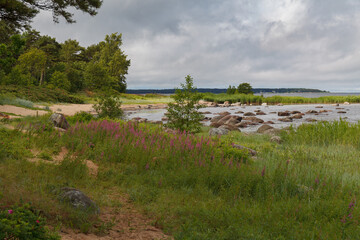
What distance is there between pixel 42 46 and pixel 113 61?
16047 mm

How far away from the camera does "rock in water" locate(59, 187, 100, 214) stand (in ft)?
13.9

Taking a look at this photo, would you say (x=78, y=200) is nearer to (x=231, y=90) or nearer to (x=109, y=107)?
(x=109, y=107)

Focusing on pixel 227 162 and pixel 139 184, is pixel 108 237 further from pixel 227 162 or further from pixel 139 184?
pixel 227 162

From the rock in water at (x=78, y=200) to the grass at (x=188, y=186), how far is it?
19 cm

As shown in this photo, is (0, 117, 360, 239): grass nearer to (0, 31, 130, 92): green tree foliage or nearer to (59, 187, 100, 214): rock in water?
(59, 187, 100, 214): rock in water

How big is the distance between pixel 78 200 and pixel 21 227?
5.81 feet

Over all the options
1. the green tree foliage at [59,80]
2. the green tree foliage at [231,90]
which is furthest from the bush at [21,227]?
the green tree foliage at [231,90]

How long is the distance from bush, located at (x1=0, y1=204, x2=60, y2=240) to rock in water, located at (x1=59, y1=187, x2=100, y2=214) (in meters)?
1.30

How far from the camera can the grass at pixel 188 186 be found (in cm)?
409

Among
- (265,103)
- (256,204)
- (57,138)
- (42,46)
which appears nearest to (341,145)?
(256,204)

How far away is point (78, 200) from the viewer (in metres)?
4.33

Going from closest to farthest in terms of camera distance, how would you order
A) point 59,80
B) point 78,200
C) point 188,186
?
point 78,200, point 188,186, point 59,80

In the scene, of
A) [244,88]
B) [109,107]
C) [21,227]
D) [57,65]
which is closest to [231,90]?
[244,88]

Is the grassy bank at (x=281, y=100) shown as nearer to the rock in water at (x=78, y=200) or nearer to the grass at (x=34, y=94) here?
the grass at (x=34, y=94)
